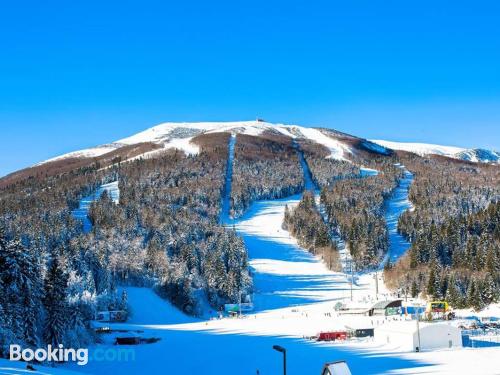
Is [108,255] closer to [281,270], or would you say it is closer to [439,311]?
[281,270]

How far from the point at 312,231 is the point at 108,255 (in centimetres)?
5993

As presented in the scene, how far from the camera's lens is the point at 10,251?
124 feet

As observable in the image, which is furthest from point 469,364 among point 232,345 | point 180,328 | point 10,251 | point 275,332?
point 180,328

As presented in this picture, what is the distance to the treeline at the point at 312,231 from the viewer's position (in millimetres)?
127256

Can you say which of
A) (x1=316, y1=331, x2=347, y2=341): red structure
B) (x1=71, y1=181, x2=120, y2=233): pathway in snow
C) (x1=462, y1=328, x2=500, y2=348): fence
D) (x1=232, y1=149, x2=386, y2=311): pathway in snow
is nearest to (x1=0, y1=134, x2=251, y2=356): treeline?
(x1=71, y1=181, x2=120, y2=233): pathway in snow

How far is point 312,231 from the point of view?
141625 mm

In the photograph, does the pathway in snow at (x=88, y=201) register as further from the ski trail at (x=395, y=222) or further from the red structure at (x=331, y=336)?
the red structure at (x=331, y=336)

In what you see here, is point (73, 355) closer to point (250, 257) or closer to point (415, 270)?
point (415, 270)

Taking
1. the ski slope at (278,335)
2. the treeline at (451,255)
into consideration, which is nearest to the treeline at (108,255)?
the ski slope at (278,335)

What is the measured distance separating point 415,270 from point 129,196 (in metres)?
Answer: 88.3

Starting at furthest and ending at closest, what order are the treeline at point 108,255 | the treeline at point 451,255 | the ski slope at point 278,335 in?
1. the treeline at point 451,255
2. the ski slope at point 278,335
3. the treeline at point 108,255

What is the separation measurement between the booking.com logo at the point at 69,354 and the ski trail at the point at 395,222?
8668cm

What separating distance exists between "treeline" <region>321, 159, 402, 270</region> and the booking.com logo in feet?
273

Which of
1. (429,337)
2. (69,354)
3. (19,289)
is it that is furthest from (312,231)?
(19,289)
